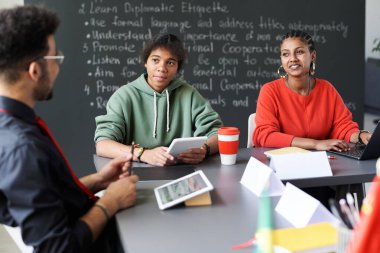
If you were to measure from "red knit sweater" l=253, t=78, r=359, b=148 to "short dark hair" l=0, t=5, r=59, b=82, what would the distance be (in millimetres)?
1275

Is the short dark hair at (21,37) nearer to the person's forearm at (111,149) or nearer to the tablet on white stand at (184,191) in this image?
the tablet on white stand at (184,191)

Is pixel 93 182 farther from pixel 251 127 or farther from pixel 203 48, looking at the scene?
pixel 203 48

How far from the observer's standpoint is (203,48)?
3641 mm

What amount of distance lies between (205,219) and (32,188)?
46cm

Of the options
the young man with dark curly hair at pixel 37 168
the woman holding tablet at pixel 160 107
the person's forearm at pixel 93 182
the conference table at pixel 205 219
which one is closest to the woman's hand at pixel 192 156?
the conference table at pixel 205 219

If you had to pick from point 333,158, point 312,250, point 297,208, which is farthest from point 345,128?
point 312,250

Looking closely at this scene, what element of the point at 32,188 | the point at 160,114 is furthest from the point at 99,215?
the point at 160,114

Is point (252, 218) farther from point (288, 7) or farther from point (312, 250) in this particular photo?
point (288, 7)

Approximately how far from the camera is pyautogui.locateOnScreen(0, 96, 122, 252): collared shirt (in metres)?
1.21

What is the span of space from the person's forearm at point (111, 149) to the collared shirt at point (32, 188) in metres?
0.70

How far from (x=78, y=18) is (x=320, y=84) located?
1.74m

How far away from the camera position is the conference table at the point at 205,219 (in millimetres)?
1205

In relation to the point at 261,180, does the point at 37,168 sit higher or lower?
higher

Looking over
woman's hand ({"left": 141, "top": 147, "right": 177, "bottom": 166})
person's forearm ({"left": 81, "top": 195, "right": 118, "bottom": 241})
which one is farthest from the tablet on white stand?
woman's hand ({"left": 141, "top": 147, "right": 177, "bottom": 166})
